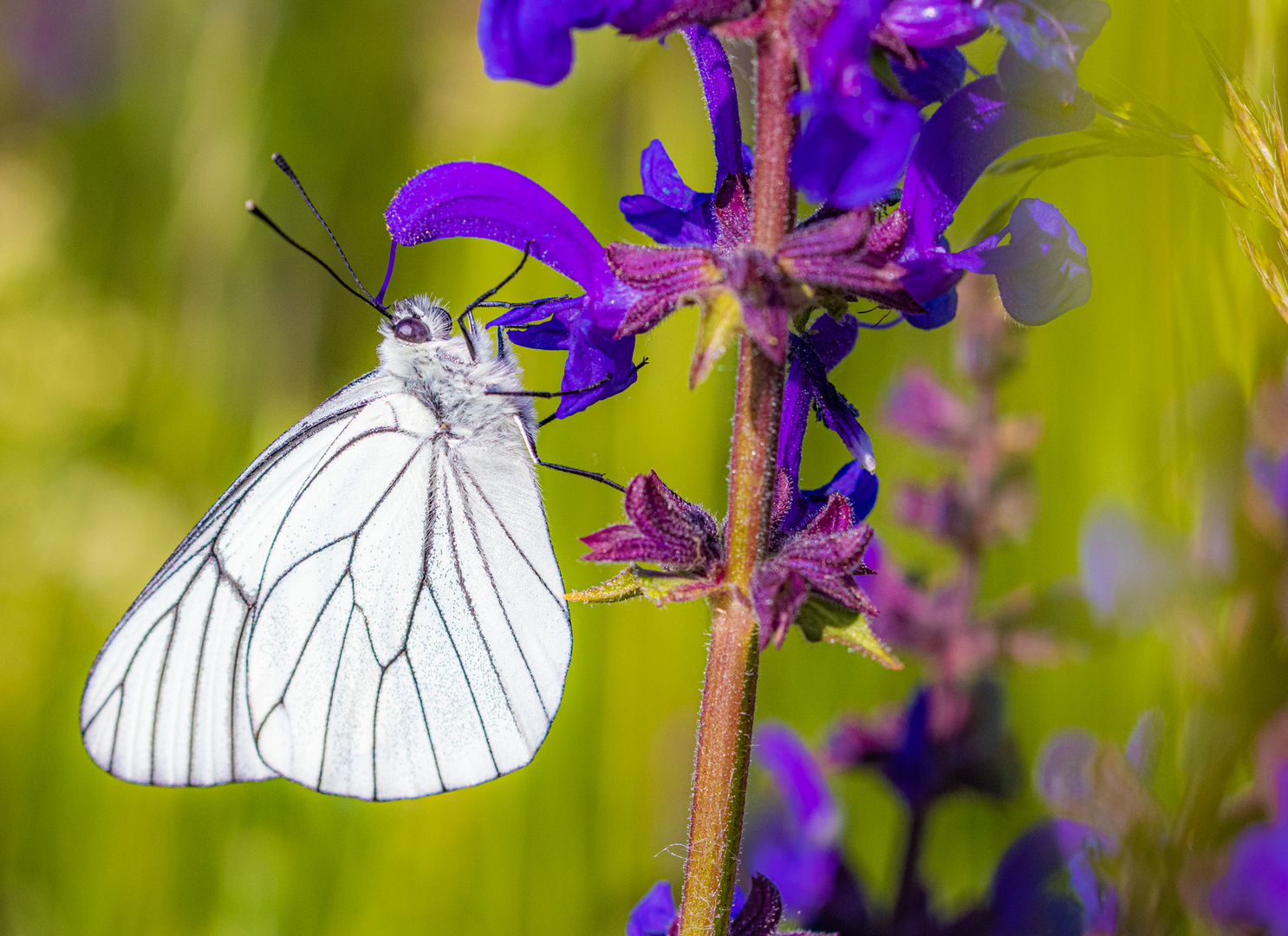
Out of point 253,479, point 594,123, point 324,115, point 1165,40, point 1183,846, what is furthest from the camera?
point 324,115

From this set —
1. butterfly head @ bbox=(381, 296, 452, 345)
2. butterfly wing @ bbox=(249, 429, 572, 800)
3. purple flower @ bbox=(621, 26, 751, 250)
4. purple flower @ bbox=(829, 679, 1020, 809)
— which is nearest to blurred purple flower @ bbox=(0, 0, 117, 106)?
butterfly head @ bbox=(381, 296, 452, 345)

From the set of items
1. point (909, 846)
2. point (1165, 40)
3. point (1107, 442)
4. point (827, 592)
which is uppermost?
point (1165, 40)

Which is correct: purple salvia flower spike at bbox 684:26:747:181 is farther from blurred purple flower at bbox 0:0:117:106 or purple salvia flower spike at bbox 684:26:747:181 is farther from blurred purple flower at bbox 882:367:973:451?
blurred purple flower at bbox 0:0:117:106

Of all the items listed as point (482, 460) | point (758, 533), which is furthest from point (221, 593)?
point (758, 533)

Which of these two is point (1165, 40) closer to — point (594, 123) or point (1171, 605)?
point (1171, 605)

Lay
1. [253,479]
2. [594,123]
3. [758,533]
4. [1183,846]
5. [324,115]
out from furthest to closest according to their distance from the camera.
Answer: [324,115], [594,123], [253,479], [758,533], [1183,846]

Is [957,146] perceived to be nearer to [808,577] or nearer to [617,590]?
[808,577]

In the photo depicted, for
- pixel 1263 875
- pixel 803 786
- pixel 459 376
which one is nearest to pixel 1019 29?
pixel 1263 875
